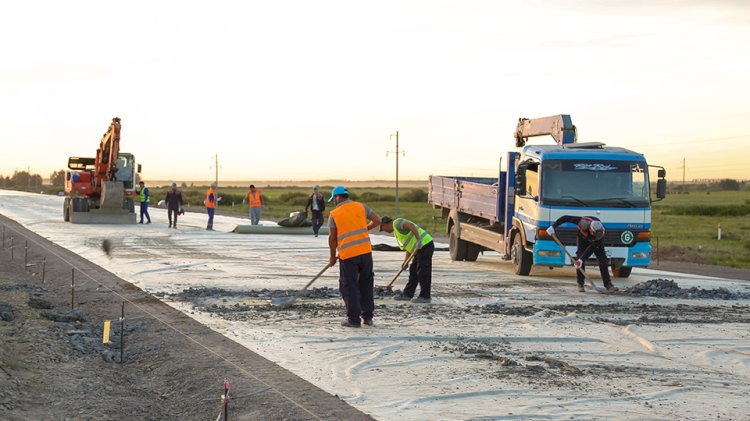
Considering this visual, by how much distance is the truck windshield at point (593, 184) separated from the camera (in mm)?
18875

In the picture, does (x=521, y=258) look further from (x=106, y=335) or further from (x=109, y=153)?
(x=109, y=153)

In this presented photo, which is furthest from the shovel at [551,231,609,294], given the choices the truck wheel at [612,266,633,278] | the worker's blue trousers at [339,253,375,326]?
the worker's blue trousers at [339,253,375,326]

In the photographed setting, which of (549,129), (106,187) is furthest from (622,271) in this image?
(106,187)

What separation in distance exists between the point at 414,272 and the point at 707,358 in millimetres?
5279

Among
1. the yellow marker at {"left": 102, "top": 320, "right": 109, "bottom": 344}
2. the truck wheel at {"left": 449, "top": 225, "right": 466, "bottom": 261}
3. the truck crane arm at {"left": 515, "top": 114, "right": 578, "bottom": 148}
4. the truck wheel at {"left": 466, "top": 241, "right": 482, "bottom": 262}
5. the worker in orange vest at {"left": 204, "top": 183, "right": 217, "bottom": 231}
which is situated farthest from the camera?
the worker in orange vest at {"left": 204, "top": 183, "right": 217, "bottom": 231}

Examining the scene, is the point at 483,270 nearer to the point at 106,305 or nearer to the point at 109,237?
the point at 106,305

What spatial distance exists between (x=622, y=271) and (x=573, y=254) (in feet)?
6.14

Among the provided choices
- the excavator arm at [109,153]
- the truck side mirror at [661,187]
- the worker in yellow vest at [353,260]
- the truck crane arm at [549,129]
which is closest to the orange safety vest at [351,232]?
the worker in yellow vest at [353,260]

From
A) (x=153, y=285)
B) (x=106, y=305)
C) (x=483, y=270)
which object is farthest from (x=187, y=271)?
(x=483, y=270)

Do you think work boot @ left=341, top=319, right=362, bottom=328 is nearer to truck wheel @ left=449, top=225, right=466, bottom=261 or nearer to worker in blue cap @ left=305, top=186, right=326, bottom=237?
truck wheel @ left=449, top=225, right=466, bottom=261

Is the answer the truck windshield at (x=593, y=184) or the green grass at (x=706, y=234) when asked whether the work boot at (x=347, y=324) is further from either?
the green grass at (x=706, y=234)

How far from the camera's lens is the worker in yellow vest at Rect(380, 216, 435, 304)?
14.3 meters

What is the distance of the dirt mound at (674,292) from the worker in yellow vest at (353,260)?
6282mm

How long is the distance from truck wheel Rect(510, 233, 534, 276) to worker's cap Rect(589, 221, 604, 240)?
2502mm
